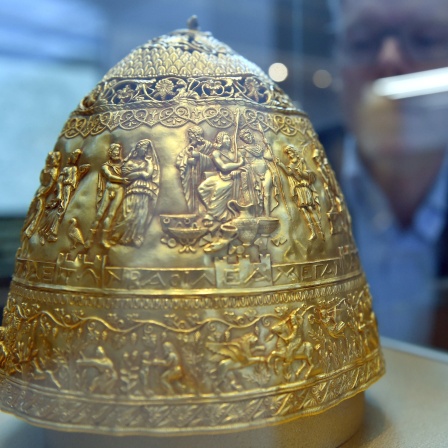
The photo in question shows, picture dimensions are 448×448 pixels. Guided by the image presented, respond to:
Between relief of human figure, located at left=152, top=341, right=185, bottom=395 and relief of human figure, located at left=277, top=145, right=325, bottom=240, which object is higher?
relief of human figure, located at left=277, top=145, right=325, bottom=240

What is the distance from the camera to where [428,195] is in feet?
13.6

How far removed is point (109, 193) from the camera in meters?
2.00

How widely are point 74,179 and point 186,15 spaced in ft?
5.06

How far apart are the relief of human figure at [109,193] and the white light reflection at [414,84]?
2.45 meters

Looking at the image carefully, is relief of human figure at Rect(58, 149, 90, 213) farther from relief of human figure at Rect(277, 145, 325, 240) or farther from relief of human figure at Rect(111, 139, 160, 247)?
relief of human figure at Rect(277, 145, 325, 240)

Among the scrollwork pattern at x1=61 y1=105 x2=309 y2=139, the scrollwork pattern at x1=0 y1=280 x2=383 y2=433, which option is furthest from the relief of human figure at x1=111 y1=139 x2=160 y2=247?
the scrollwork pattern at x1=0 y1=280 x2=383 y2=433

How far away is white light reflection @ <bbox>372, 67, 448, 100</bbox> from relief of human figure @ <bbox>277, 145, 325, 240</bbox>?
202 cm

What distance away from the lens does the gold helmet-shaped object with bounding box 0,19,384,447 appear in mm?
1878

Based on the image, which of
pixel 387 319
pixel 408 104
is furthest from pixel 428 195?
pixel 387 319

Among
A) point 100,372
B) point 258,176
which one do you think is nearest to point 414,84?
point 258,176

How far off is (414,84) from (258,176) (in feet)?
7.53

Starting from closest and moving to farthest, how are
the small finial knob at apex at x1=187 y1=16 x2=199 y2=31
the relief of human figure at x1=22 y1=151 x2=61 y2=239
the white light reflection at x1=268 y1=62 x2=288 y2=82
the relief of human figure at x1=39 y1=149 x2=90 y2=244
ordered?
the relief of human figure at x1=39 y1=149 x2=90 y2=244
the relief of human figure at x1=22 y1=151 x2=61 y2=239
the small finial knob at apex at x1=187 y1=16 x2=199 y2=31
the white light reflection at x1=268 y1=62 x2=288 y2=82

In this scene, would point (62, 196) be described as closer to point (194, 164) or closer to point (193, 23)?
point (194, 164)

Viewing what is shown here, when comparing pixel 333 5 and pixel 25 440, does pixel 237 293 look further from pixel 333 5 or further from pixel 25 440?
pixel 333 5
